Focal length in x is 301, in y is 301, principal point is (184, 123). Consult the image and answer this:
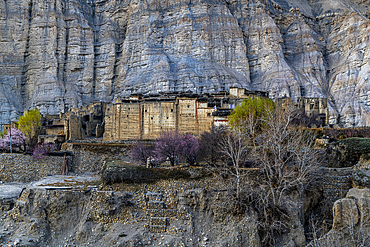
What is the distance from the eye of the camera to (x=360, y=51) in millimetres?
83812

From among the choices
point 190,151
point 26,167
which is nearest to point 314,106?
point 190,151

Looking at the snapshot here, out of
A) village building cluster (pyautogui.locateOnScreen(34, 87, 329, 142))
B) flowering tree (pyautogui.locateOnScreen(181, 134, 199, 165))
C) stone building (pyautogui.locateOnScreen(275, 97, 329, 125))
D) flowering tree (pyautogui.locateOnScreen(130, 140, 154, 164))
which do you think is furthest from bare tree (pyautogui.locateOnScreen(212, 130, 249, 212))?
stone building (pyautogui.locateOnScreen(275, 97, 329, 125))

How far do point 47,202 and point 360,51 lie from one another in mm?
89627

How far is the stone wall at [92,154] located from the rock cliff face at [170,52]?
1771 inches

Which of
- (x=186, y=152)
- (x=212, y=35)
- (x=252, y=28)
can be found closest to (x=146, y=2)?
(x=212, y=35)

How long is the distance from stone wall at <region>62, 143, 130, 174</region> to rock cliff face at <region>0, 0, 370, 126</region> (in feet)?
148

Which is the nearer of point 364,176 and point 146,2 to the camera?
point 364,176

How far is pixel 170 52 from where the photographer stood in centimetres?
9088

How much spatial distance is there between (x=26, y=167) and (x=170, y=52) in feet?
216

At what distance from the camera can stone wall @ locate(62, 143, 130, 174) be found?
3441 cm

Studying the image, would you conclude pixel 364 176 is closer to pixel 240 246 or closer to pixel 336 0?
pixel 240 246

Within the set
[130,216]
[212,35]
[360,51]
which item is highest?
[212,35]

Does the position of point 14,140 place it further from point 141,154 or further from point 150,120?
point 141,154

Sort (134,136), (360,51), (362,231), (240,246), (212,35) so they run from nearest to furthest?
(362,231)
(240,246)
(134,136)
(360,51)
(212,35)
